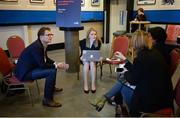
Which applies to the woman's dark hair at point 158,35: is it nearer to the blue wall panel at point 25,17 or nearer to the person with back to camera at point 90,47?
the person with back to camera at point 90,47

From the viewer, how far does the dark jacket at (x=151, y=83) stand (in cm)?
203

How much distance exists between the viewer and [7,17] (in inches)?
253

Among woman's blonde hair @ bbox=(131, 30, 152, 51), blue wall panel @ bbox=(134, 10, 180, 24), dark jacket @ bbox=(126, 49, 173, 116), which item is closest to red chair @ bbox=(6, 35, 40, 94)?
woman's blonde hair @ bbox=(131, 30, 152, 51)

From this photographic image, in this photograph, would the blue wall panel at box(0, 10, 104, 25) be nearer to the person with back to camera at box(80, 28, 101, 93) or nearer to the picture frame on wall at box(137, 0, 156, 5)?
the person with back to camera at box(80, 28, 101, 93)

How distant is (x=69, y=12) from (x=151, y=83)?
316 centimetres

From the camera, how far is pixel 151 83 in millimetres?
2027

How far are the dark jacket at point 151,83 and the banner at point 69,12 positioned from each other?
9.42 feet

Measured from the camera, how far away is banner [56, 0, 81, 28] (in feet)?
15.5

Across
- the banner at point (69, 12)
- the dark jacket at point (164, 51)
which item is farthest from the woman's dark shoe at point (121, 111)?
the banner at point (69, 12)

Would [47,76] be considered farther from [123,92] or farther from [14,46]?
[14,46]

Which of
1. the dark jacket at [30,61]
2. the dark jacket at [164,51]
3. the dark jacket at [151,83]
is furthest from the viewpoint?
the dark jacket at [30,61]

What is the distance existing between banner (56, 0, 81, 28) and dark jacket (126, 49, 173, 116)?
9.42 feet

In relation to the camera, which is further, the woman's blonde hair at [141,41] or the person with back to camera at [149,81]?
the woman's blonde hair at [141,41]

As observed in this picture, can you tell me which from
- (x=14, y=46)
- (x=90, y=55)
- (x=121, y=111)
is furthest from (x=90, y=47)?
(x=14, y=46)
